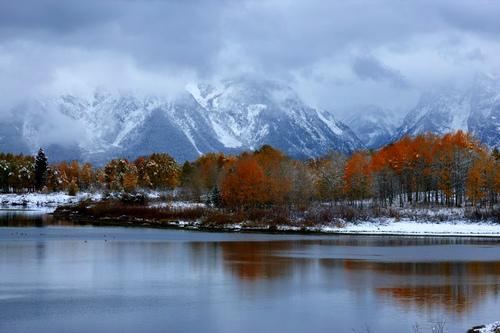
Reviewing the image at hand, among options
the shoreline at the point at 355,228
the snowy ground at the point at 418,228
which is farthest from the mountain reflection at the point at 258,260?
the snowy ground at the point at 418,228

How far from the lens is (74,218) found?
5025 inches

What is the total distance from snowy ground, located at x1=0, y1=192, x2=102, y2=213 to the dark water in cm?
9829

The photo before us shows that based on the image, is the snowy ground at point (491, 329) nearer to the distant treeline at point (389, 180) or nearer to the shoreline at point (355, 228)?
the shoreline at point (355, 228)

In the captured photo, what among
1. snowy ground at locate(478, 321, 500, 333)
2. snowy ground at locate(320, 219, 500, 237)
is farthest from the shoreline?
snowy ground at locate(478, 321, 500, 333)

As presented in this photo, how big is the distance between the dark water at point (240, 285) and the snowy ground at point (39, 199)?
98.3m

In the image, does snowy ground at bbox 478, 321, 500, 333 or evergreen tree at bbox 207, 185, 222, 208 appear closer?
snowy ground at bbox 478, 321, 500, 333

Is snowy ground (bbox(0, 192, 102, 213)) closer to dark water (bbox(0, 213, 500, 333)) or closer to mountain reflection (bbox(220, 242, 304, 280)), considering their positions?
dark water (bbox(0, 213, 500, 333))

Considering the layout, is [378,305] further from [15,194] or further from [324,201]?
[15,194]

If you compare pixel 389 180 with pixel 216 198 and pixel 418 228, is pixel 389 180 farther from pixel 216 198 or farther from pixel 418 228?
pixel 216 198

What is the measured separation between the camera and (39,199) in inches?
7362

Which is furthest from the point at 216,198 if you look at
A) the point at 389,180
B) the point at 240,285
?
the point at 240,285

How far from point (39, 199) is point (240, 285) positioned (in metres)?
150

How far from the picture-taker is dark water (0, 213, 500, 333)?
3475 cm

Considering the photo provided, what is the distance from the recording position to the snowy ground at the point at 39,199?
177 metres
